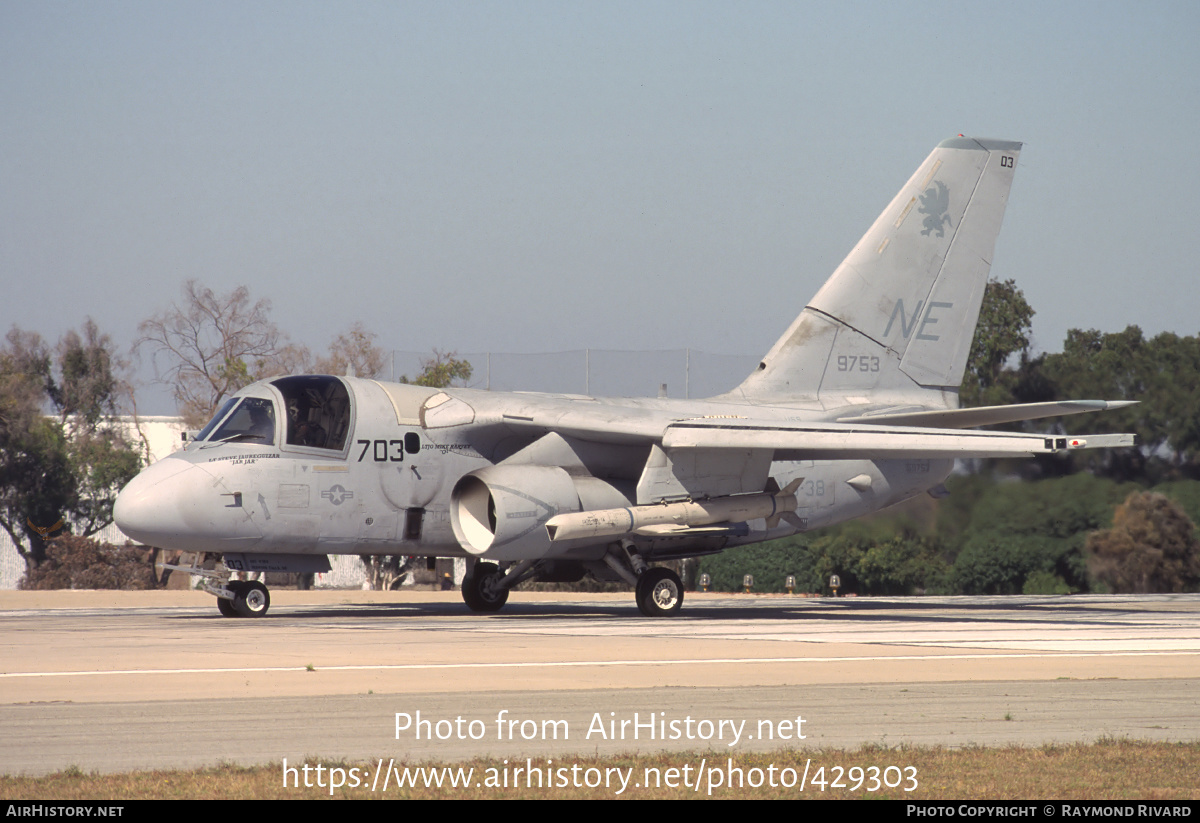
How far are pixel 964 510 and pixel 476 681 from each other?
16.1 metres

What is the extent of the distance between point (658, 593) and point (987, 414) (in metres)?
6.07

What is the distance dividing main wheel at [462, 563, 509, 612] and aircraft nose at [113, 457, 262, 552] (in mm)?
4221

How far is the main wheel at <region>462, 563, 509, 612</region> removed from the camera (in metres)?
21.5

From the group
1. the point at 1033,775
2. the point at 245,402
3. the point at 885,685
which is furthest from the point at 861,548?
the point at 1033,775

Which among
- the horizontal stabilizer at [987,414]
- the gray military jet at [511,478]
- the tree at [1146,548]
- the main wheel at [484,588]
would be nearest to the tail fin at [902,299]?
the horizontal stabilizer at [987,414]

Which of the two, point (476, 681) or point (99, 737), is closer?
point (99, 737)

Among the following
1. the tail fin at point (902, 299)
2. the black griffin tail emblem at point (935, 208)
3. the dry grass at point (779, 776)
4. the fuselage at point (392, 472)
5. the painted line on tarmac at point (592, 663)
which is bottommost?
the painted line on tarmac at point (592, 663)

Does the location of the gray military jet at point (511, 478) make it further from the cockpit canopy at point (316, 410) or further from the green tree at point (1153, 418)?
the green tree at point (1153, 418)

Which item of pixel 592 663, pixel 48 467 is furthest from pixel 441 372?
pixel 592 663

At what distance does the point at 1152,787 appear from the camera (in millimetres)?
Answer: 6543

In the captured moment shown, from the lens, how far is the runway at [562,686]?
7.89 meters

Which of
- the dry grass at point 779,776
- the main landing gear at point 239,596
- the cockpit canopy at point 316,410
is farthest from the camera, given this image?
the main landing gear at point 239,596

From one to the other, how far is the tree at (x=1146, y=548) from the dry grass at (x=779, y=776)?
19.7m
